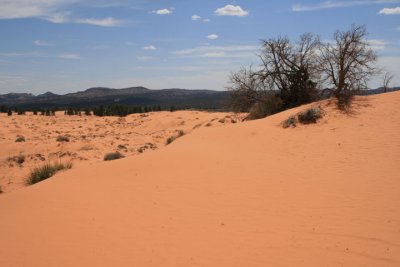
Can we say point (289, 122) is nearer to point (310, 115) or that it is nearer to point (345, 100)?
point (310, 115)

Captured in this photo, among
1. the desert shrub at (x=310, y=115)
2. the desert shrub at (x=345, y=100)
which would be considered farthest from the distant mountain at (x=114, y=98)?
the desert shrub at (x=310, y=115)

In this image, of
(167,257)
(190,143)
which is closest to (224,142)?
(190,143)

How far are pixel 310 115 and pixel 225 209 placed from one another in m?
8.03

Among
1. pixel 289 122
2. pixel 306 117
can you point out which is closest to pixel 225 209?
pixel 289 122

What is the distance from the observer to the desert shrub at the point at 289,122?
1393cm

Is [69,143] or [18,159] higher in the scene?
[69,143]

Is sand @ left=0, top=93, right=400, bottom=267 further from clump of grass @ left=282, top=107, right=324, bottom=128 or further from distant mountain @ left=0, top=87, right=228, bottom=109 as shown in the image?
distant mountain @ left=0, top=87, right=228, bottom=109

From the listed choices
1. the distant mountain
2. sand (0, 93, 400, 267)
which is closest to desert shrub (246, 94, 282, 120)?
sand (0, 93, 400, 267)

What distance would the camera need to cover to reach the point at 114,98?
408ft

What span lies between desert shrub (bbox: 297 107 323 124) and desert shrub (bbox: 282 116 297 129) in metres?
0.20

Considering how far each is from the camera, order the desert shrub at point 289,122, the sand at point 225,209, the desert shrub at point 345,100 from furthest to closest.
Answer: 1. the desert shrub at point 345,100
2. the desert shrub at point 289,122
3. the sand at point 225,209

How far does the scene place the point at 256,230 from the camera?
604 cm

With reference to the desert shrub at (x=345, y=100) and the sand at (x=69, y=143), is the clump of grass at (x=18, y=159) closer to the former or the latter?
the sand at (x=69, y=143)

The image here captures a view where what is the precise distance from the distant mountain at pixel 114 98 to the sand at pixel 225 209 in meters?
82.5
